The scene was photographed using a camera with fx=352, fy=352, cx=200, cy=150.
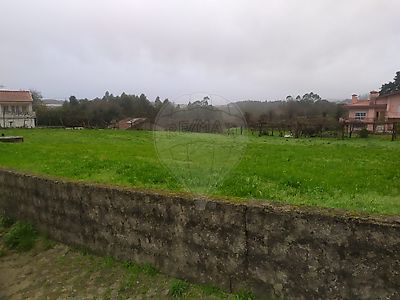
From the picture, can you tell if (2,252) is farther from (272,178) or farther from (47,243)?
(272,178)

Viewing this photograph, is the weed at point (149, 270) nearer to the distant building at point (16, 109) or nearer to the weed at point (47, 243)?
the weed at point (47, 243)

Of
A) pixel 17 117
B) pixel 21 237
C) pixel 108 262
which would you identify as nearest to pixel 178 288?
pixel 108 262

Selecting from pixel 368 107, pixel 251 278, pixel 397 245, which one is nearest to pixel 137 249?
pixel 251 278

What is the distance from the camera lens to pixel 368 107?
134 ft

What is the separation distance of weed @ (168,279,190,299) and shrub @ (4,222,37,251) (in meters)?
3.15

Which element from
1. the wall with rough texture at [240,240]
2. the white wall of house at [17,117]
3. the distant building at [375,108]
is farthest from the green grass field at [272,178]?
the white wall of house at [17,117]

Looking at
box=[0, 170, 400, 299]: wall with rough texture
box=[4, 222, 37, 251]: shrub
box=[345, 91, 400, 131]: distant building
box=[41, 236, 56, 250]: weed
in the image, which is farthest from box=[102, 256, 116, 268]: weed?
box=[345, 91, 400, 131]: distant building

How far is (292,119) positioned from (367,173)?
57.6ft

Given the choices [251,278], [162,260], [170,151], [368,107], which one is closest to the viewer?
[251,278]

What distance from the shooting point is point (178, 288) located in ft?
14.3

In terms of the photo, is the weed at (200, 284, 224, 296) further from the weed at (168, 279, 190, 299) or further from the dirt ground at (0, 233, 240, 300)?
the weed at (168, 279, 190, 299)

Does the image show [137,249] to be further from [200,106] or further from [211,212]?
[200,106]

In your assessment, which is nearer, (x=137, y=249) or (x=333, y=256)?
(x=333, y=256)

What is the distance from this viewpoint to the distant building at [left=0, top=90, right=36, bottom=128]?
48.6m
